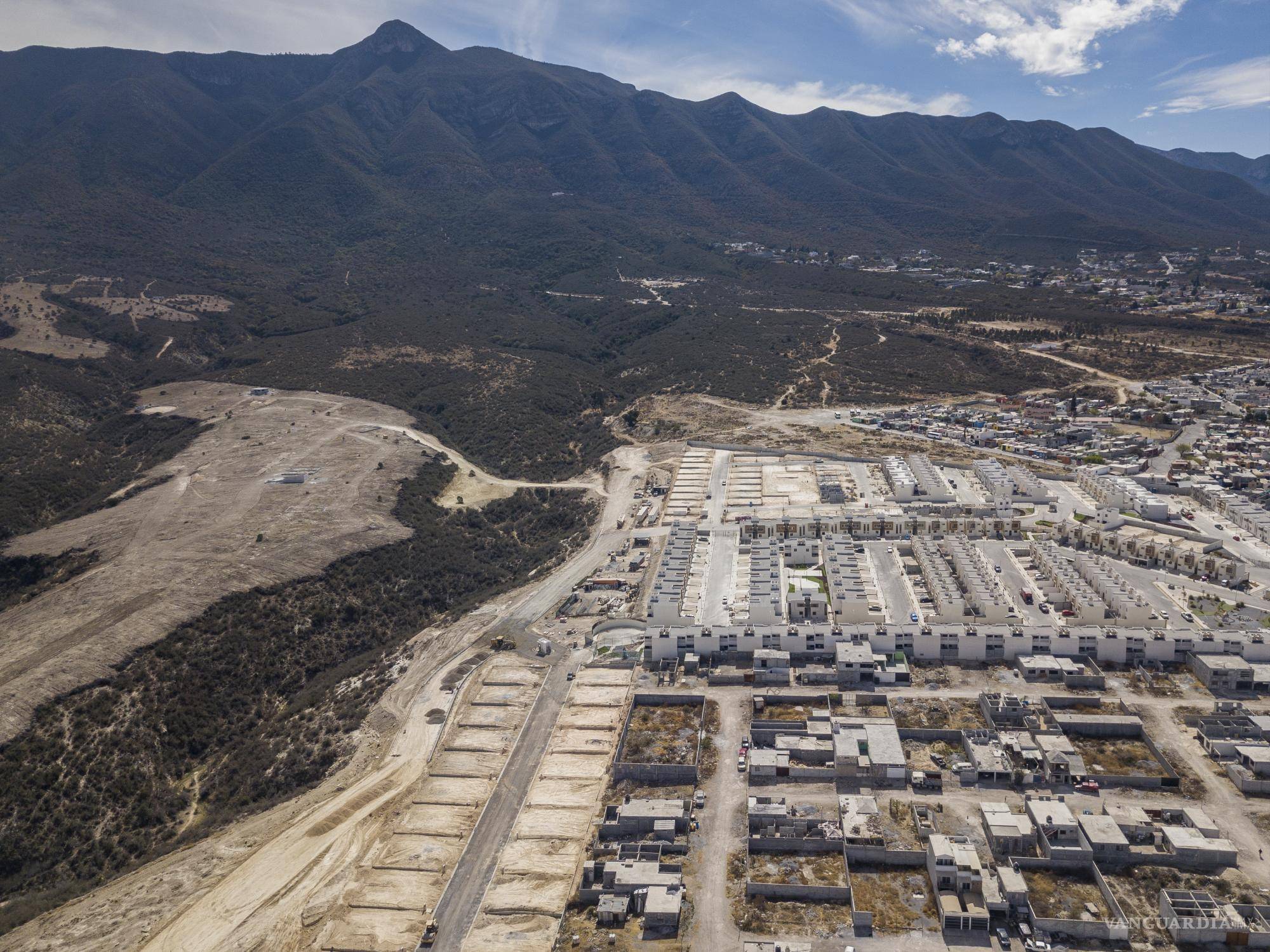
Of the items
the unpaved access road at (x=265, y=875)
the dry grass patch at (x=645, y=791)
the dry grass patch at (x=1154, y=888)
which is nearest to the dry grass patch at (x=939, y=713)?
the dry grass patch at (x=1154, y=888)

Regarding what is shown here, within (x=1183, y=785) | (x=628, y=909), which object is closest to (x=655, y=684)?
(x=628, y=909)

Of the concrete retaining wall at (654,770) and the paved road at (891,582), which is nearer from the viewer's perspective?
the concrete retaining wall at (654,770)

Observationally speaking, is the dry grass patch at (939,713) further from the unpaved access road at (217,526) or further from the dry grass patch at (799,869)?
the unpaved access road at (217,526)

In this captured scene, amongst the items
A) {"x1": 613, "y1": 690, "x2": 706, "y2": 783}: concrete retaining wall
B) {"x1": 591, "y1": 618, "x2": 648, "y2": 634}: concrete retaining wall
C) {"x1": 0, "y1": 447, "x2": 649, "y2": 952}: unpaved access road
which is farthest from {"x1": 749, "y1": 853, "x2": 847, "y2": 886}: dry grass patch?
{"x1": 591, "y1": 618, "x2": 648, "y2": 634}: concrete retaining wall

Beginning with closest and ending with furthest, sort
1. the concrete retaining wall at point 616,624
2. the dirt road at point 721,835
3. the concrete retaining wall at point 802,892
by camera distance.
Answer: the dirt road at point 721,835
the concrete retaining wall at point 802,892
the concrete retaining wall at point 616,624

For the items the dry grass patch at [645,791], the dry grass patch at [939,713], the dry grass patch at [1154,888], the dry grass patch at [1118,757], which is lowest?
the dry grass patch at [645,791]

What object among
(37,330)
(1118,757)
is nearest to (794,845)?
(1118,757)

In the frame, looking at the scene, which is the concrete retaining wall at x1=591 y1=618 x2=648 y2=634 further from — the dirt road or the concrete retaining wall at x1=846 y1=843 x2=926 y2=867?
the concrete retaining wall at x1=846 y1=843 x2=926 y2=867
